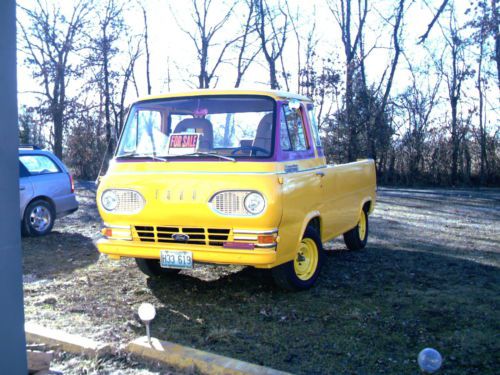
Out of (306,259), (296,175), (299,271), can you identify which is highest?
(296,175)

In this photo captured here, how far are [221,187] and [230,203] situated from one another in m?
0.18

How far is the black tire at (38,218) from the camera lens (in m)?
9.17

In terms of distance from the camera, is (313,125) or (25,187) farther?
(25,187)

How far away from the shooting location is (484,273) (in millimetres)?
6551

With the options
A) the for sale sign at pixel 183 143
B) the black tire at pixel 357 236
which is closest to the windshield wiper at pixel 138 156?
the for sale sign at pixel 183 143

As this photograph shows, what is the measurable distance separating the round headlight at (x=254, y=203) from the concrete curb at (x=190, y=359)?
1.47m

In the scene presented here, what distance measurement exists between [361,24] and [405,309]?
2634 cm

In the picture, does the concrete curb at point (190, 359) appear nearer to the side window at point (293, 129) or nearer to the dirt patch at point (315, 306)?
the dirt patch at point (315, 306)

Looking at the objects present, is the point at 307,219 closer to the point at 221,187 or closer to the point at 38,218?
the point at 221,187

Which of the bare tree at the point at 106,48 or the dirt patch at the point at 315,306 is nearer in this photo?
the dirt patch at the point at 315,306

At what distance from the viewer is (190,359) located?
375 centimetres

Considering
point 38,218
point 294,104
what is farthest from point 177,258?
point 38,218

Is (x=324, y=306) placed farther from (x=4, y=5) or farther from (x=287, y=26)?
(x=287, y=26)

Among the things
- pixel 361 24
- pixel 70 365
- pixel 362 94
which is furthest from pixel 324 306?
pixel 361 24
